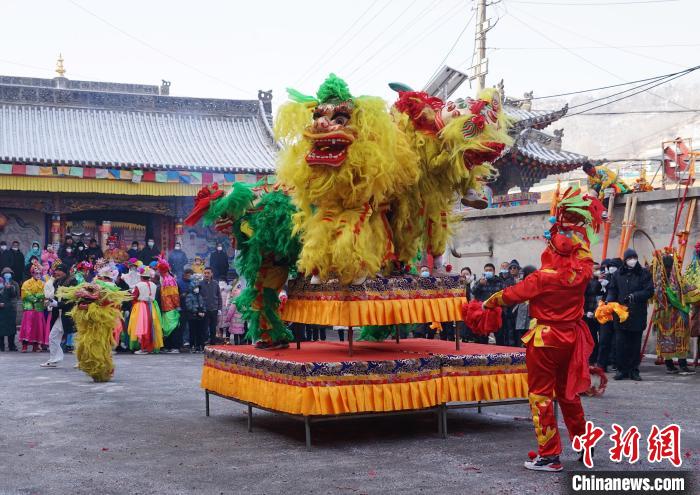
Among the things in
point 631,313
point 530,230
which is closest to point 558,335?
point 631,313

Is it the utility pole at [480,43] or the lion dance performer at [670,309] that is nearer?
the lion dance performer at [670,309]

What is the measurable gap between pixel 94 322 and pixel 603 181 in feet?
28.6

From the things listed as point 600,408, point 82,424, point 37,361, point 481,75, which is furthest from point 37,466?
point 481,75

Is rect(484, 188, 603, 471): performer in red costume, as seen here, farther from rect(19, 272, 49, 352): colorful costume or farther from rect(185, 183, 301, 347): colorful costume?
rect(19, 272, 49, 352): colorful costume

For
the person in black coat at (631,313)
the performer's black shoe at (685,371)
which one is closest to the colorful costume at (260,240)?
the person in black coat at (631,313)

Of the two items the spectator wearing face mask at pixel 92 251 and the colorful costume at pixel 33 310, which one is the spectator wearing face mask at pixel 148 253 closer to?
the spectator wearing face mask at pixel 92 251

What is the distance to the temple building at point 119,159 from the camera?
22.4 metres

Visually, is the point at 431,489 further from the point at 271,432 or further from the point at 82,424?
the point at 82,424

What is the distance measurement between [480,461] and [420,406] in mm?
925

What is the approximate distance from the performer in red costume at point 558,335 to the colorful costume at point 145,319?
10.9 meters

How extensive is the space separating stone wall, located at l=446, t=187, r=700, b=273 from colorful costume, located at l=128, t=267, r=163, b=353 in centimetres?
550

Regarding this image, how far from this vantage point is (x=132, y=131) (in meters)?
25.2

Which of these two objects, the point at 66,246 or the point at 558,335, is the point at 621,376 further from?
the point at 66,246

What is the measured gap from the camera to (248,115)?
27078 millimetres
